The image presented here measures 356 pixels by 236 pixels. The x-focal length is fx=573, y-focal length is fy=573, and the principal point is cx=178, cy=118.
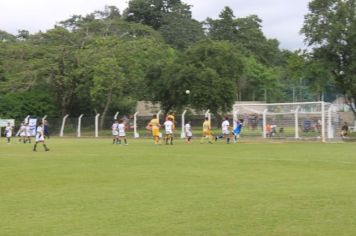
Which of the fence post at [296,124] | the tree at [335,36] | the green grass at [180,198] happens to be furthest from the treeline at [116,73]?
the green grass at [180,198]

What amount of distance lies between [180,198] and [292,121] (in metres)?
29.8

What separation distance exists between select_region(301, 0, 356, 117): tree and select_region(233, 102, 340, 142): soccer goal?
3.34 meters

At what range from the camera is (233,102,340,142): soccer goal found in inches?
1507

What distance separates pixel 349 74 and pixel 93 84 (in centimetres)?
2433

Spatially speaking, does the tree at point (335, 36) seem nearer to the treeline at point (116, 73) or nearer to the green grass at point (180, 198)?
the treeline at point (116, 73)

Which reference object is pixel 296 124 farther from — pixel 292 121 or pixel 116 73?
pixel 116 73

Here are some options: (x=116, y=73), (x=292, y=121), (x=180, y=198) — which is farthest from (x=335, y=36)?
(x=180, y=198)

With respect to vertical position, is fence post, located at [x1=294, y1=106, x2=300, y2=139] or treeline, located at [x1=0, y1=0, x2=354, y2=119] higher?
treeline, located at [x1=0, y1=0, x2=354, y2=119]

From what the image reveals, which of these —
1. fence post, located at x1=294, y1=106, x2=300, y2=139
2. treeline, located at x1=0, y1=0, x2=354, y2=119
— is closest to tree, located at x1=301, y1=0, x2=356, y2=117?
treeline, located at x1=0, y1=0, x2=354, y2=119

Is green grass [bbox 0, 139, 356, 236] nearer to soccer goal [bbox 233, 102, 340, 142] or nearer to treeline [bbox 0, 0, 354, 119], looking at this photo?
soccer goal [bbox 233, 102, 340, 142]

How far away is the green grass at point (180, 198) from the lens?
880 centimetres

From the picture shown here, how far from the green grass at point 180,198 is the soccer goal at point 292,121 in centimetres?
1873

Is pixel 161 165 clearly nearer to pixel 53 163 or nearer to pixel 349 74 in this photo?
pixel 53 163

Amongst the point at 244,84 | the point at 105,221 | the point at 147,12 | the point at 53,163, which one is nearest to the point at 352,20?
the point at 53,163
